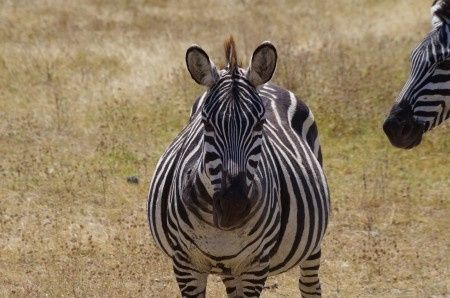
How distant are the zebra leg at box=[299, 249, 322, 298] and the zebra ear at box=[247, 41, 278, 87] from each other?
101 inches

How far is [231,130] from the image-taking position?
231 inches

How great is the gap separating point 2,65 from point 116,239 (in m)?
7.18

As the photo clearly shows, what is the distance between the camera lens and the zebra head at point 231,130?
5.79 m

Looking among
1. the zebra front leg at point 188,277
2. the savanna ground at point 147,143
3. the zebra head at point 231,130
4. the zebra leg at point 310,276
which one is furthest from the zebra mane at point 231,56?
the savanna ground at point 147,143

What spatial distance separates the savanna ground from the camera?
10320mm

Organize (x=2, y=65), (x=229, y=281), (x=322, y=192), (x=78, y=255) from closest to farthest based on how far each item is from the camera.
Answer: (x=229, y=281)
(x=322, y=192)
(x=78, y=255)
(x=2, y=65)

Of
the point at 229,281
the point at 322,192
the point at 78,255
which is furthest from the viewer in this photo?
the point at 78,255

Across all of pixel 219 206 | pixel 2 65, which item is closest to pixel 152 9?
pixel 2 65

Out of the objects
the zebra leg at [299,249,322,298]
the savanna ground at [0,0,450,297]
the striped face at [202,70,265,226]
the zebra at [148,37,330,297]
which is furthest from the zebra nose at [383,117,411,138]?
the savanna ground at [0,0,450,297]

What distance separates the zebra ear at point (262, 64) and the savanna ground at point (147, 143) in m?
4.01

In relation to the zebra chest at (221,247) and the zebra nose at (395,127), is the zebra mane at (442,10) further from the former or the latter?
the zebra chest at (221,247)

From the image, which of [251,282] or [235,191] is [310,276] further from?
[235,191]

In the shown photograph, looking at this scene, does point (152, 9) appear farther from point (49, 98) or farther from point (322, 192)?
point (322, 192)

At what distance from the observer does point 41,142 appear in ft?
45.3
